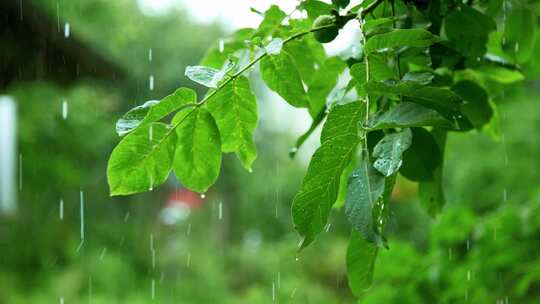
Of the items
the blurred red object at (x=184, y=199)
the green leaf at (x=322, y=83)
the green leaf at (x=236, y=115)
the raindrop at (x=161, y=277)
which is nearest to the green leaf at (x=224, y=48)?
the green leaf at (x=322, y=83)

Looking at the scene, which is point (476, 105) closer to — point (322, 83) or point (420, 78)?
point (322, 83)

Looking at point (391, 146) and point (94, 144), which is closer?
point (391, 146)

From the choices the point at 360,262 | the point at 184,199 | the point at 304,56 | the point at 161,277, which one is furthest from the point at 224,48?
the point at 184,199

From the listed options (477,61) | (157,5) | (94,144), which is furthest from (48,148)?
(477,61)

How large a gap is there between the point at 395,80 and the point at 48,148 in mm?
9555

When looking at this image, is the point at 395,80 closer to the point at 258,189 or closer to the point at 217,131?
the point at 217,131

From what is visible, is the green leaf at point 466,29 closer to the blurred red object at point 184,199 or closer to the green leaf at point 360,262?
the green leaf at point 360,262

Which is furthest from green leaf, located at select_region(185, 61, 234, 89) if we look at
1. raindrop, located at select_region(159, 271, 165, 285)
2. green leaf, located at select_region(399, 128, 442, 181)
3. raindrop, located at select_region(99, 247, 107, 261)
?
raindrop, located at select_region(99, 247, 107, 261)

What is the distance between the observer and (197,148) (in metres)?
0.72

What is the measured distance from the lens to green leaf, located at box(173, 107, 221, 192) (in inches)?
28.0

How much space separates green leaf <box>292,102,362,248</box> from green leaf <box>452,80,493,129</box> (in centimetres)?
35

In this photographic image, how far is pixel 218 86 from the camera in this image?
687mm

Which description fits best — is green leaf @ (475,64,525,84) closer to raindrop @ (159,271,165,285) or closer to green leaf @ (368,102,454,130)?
green leaf @ (368,102,454,130)

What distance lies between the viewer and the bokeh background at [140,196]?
6676 mm
